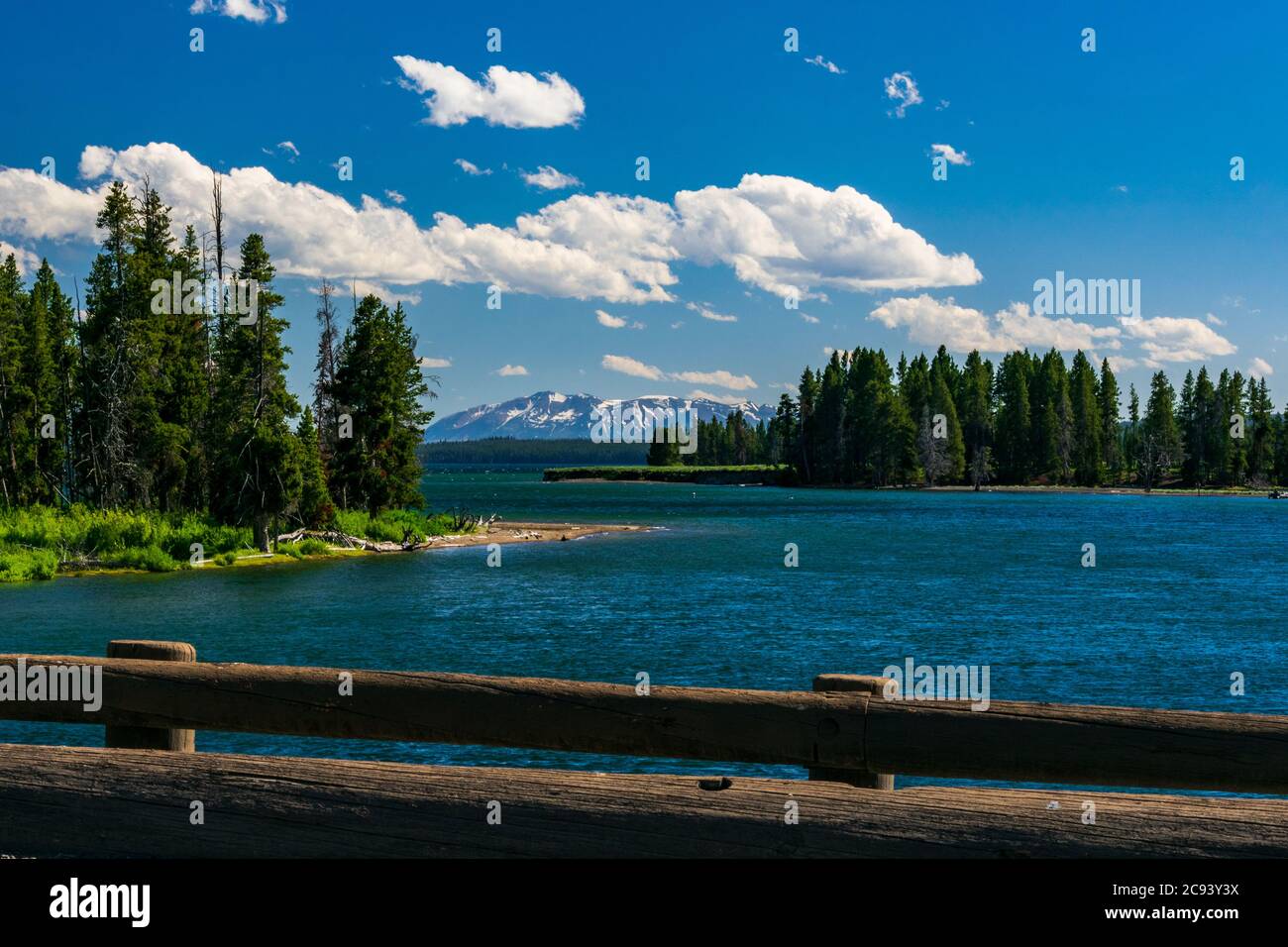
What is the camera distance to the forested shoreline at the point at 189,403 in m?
59.7

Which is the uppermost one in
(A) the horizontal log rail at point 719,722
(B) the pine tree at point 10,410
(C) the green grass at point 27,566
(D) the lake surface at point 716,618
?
(B) the pine tree at point 10,410

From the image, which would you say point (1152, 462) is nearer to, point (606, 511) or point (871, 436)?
point (871, 436)

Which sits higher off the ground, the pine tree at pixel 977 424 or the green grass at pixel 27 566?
the pine tree at pixel 977 424

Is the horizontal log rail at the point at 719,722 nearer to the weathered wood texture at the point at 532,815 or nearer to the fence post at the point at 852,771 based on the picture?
the fence post at the point at 852,771

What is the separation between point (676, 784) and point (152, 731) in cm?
253

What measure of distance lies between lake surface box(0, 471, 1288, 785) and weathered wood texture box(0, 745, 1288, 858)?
14.4 meters

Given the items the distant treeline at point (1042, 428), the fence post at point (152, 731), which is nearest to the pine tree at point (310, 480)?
the fence post at point (152, 731)

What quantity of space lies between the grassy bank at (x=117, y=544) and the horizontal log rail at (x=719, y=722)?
4709cm

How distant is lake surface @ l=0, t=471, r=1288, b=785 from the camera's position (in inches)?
1088

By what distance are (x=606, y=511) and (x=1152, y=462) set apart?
320 feet

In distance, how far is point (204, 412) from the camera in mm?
67375

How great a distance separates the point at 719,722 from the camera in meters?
4.55

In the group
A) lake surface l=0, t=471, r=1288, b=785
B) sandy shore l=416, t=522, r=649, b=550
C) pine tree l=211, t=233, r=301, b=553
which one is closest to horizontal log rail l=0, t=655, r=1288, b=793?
lake surface l=0, t=471, r=1288, b=785
